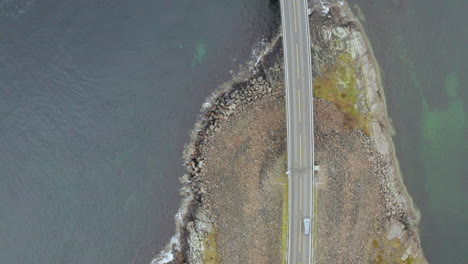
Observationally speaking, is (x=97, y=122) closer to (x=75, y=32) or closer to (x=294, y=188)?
(x=75, y=32)

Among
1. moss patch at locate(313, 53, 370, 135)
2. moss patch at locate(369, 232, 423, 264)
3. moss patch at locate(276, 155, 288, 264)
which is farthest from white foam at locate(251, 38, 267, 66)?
moss patch at locate(369, 232, 423, 264)

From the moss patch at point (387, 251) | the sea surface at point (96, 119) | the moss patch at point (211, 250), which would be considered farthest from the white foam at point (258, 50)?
the moss patch at point (387, 251)

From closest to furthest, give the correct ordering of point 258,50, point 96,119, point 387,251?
point 96,119, point 387,251, point 258,50

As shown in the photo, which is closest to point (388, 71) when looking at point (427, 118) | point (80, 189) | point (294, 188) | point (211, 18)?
point (427, 118)

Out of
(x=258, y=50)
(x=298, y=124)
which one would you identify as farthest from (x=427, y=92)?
(x=258, y=50)

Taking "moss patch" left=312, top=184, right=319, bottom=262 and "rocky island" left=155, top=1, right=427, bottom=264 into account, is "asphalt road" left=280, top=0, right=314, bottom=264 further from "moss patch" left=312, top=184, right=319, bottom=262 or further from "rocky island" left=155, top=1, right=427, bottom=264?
"rocky island" left=155, top=1, right=427, bottom=264

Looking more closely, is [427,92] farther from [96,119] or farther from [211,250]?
[96,119]
